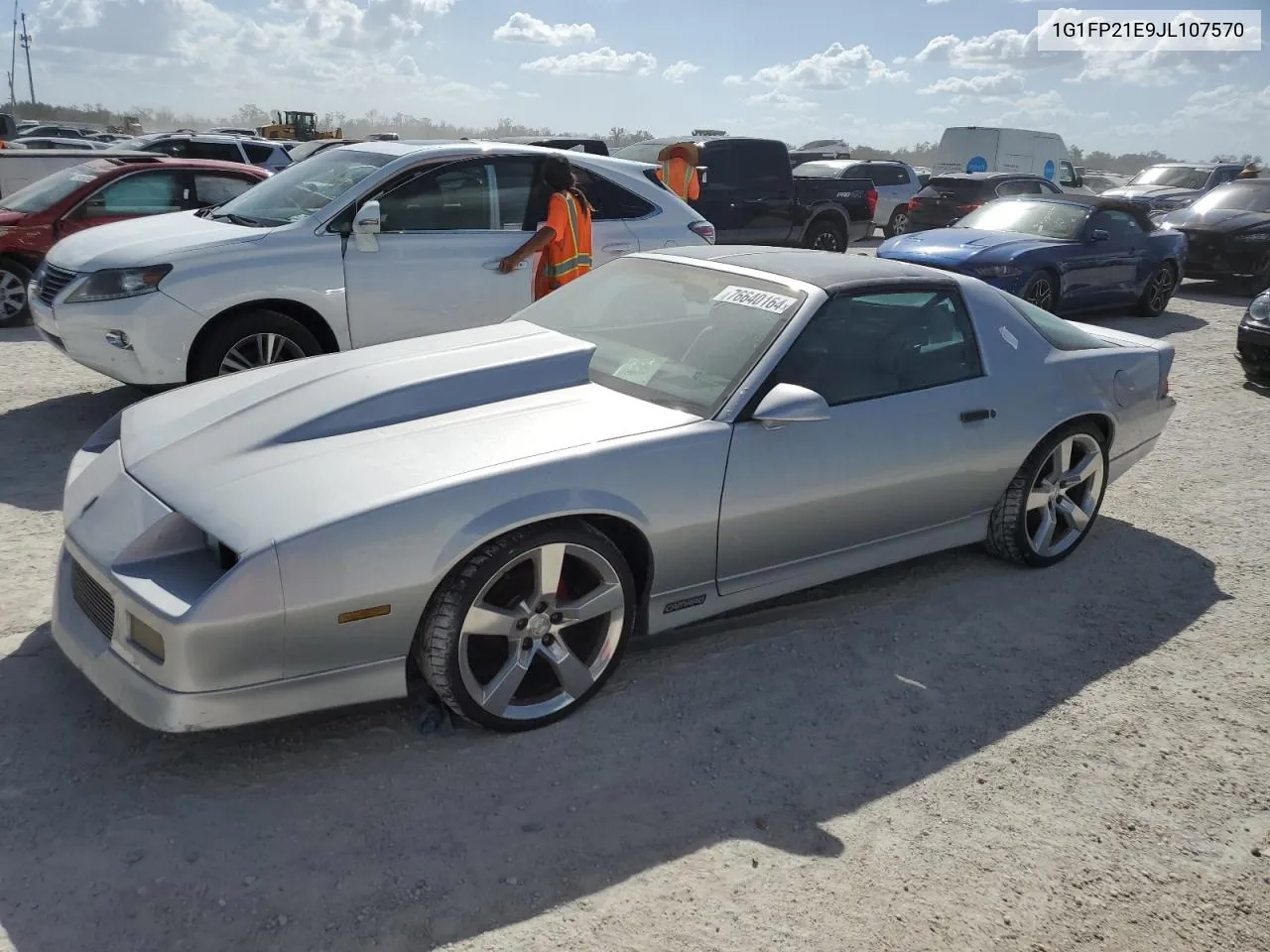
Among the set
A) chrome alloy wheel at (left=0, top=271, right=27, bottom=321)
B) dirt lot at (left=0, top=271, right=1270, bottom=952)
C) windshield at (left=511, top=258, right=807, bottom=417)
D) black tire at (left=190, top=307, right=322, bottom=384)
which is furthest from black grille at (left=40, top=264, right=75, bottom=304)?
chrome alloy wheel at (left=0, top=271, right=27, bottom=321)

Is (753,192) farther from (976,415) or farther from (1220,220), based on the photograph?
(976,415)

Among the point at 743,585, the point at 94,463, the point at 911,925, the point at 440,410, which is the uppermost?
the point at 440,410

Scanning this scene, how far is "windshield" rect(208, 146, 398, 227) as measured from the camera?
656cm

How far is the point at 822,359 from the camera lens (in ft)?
13.2

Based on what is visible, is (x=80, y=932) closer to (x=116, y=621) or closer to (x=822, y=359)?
(x=116, y=621)

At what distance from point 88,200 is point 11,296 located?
1090mm

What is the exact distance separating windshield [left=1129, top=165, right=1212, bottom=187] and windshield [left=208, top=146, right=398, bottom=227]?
2170 centimetres

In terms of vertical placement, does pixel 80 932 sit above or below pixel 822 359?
below

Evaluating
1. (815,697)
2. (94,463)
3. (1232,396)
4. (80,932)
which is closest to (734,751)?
(815,697)

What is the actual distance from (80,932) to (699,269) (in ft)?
10.3

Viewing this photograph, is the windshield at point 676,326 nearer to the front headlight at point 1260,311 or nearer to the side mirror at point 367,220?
the side mirror at point 367,220

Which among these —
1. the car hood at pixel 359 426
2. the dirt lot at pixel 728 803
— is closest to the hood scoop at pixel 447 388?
the car hood at pixel 359 426

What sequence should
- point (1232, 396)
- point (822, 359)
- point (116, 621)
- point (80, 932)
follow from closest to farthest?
point (80, 932)
point (116, 621)
point (822, 359)
point (1232, 396)

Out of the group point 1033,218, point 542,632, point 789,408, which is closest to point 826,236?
point 1033,218
